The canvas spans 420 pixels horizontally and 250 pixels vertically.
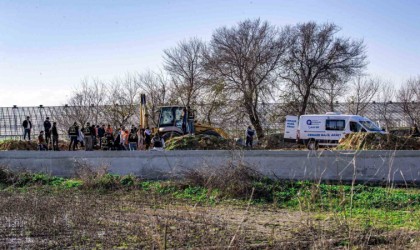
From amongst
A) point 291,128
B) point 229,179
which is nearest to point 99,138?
point 291,128

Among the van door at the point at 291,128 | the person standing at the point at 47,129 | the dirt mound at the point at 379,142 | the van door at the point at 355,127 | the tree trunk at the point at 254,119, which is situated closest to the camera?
the dirt mound at the point at 379,142

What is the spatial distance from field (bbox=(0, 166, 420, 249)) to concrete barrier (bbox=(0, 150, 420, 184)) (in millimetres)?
1633

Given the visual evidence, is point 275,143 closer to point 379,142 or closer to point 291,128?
point 291,128

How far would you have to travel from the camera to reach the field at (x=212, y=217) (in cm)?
770

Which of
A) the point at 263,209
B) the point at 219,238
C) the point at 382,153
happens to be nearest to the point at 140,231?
the point at 219,238

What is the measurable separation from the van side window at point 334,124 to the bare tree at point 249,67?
12.4 meters

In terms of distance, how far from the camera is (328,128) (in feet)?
96.1

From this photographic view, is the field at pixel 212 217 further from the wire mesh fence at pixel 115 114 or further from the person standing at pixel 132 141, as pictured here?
the wire mesh fence at pixel 115 114

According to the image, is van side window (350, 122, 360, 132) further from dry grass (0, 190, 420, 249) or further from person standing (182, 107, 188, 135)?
dry grass (0, 190, 420, 249)

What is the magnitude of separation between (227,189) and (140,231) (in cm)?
544

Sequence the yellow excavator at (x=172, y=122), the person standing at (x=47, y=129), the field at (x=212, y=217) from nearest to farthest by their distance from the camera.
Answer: the field at (x=212, y=217), the person standing at (x=47, y=129), the yellow excavator at (x=172, y=122)

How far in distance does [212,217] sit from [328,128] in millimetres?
20618

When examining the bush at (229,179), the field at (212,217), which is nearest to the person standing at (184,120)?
the field at (212,217)

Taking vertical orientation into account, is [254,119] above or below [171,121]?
above
